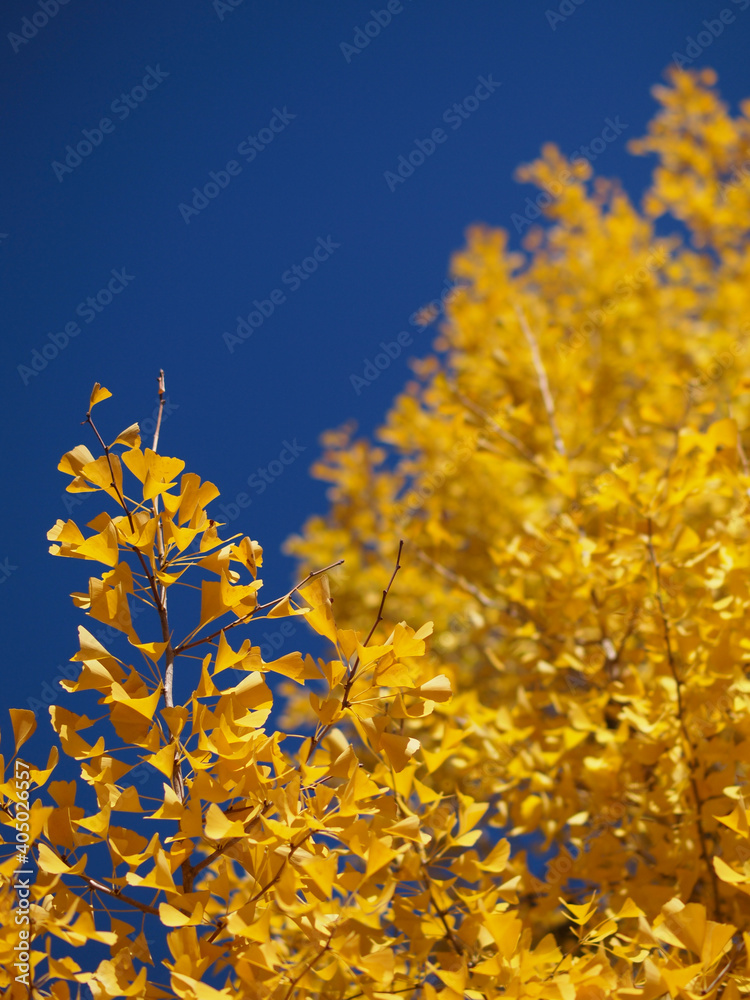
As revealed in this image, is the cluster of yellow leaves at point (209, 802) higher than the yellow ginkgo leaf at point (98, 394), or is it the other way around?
the yellow ginkgo leaf at point (98, 394)

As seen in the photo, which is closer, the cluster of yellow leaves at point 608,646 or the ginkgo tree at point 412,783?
the ginkgo tree at point 412,783

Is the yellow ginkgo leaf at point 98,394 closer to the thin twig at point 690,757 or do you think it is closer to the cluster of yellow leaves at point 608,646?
the cluster of yellow leaves at point 608,646

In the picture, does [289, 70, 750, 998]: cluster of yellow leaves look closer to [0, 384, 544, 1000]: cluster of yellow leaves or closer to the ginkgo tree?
the ginkgo tree

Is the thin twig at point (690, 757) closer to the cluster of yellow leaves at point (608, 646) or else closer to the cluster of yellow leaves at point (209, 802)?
the cluster of yellow leaves at point (608, 646)

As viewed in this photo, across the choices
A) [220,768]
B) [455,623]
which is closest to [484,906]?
[220,768]

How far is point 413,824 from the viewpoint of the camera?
0.91 m

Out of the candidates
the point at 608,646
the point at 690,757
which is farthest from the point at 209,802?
the point at 608,646

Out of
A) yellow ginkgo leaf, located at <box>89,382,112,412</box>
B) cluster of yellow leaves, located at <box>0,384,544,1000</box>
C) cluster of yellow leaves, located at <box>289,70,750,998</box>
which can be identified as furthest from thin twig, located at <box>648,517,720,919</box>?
yellow ginkgo leaf, located at <box>89,382,112,412</box>

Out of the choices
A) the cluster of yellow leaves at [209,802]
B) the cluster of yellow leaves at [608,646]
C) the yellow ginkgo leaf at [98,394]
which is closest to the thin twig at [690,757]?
the cluster of yellow leaves at [608,646]

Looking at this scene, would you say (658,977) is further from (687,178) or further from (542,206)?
(687,178)

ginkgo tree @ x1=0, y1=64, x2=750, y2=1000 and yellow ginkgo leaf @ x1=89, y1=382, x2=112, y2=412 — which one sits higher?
yellow ginkgo leaf @ x1=89, y1=382, x2=112, y2=412

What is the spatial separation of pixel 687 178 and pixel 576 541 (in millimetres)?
5064

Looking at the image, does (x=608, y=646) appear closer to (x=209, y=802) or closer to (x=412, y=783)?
(x=412, y=783)

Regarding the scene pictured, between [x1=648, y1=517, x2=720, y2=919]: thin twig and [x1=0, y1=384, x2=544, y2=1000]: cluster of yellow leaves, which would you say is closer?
[x1=0, y1=384, x2=544, y2=1000]: cluster of yellow leaves
